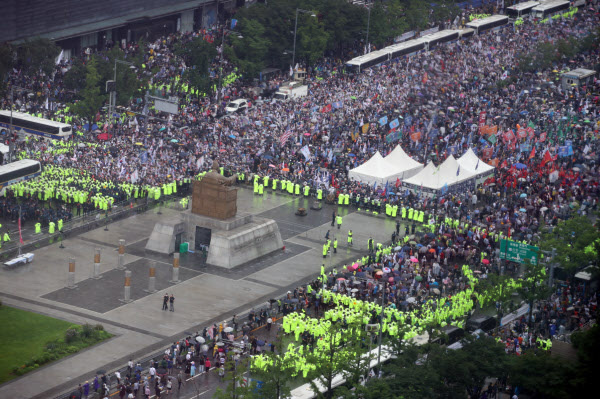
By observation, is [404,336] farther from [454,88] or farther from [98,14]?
[98,14]

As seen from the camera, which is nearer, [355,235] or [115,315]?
[115,315]

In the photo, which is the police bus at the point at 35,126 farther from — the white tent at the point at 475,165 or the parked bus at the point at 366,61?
the parked bus at the point at 366,61

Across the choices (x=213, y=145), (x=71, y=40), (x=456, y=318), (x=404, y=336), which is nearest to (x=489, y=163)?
(x=213, y=145)

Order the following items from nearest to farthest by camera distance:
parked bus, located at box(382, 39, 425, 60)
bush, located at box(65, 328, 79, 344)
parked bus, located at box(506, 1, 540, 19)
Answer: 1. bush, located at box(65, 328, 79, 344)
2. parked bus, located at box(382, 39, 425, 60)
3. parked bus, located at box(506, 1, 540, 19)

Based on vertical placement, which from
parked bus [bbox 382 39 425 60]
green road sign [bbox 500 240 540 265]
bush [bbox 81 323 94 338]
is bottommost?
bush [bbox 81 323 94 338]

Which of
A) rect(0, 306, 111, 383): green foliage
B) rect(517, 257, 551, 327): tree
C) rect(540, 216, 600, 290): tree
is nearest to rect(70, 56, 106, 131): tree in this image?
rect(0, 306, 111, 383): green foliage

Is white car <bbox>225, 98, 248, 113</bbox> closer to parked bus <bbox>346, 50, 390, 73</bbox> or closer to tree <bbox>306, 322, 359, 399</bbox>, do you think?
parked bus <bbox>346, 50, 390, 73</bbox>

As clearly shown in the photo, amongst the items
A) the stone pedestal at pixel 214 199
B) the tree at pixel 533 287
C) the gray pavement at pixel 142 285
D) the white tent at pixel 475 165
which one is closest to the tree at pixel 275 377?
the gray pavement at pixel 142 285
